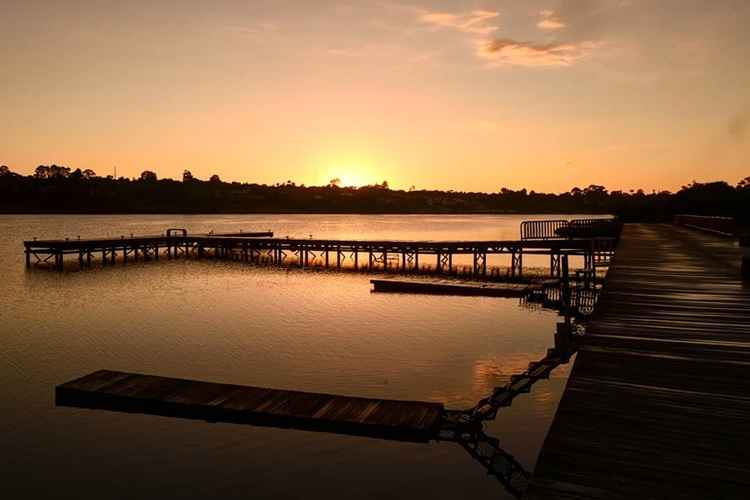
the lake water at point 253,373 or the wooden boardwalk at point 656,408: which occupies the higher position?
the wooden boardwalk at point 656,408

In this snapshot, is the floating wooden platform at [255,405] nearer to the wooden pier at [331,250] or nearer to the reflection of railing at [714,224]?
the reflection of railing at [714,224]

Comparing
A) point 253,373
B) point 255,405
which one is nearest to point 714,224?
point 253,373

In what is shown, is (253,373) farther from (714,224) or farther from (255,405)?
(714,224)

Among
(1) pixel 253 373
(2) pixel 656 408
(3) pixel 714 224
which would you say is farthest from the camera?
(3) pixel 714 224

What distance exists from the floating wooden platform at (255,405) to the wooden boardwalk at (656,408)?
4.17 metres

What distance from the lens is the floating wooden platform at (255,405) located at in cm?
1250

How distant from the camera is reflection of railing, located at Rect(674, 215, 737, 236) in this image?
33.7 metres

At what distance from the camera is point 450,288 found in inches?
1446

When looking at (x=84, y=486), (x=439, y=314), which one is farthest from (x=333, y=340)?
(x=84, y=486)

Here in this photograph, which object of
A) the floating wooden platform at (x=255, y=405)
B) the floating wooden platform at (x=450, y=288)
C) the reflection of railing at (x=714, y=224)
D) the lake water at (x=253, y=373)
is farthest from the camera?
the floating wooden platform at (x=450, y=288)

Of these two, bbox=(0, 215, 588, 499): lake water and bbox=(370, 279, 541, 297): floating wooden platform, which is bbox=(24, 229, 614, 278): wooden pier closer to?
bbox=(370, 279, 541, 297): floating wooden platform

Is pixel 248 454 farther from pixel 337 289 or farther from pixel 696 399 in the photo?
pixel 337 289

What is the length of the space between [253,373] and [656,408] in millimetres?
13748

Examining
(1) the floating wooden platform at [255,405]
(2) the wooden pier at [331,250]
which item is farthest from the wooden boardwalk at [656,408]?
(2) the wooden pier at [331,250]
